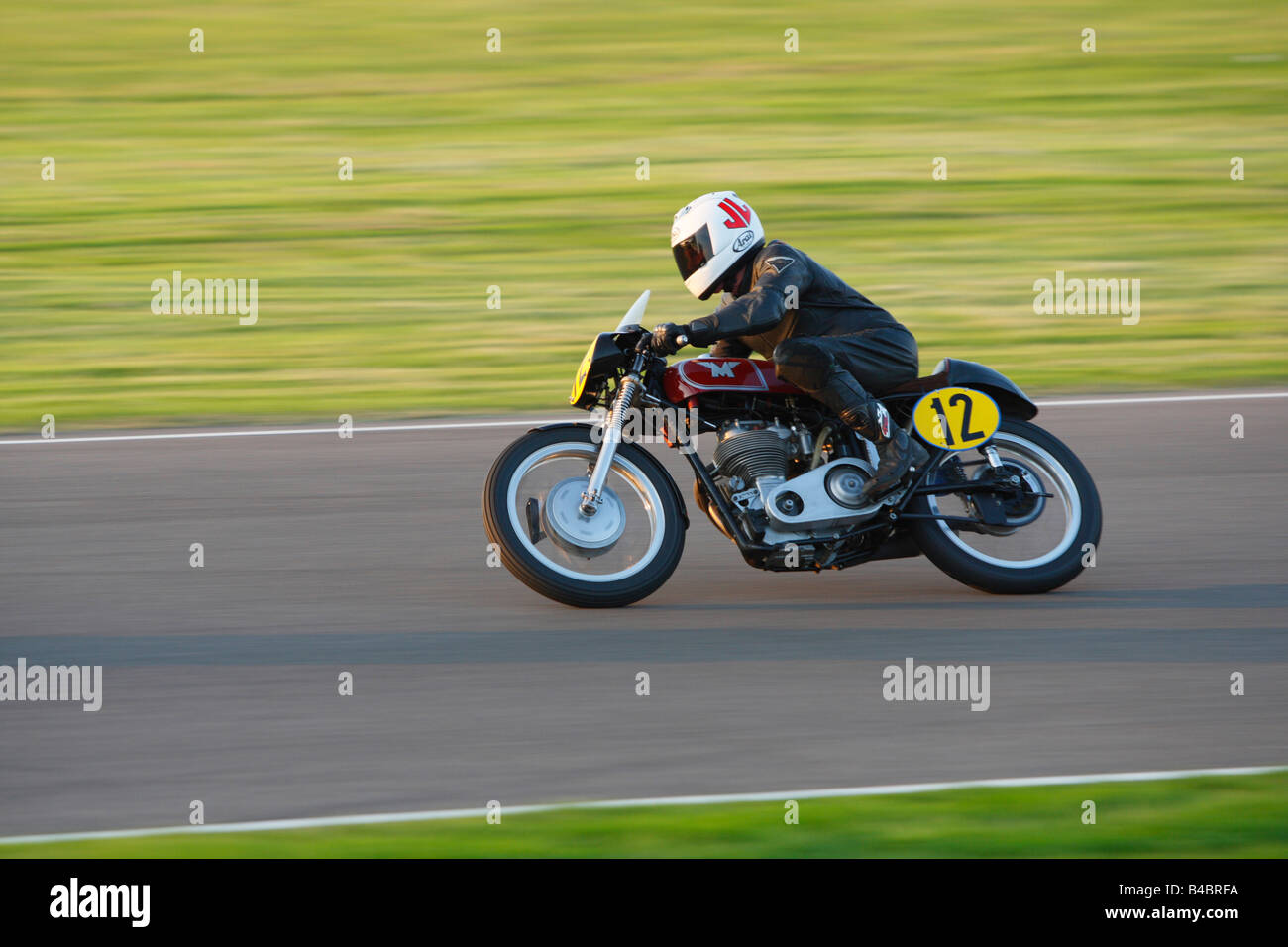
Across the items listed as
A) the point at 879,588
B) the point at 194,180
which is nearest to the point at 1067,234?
the point at 194,180

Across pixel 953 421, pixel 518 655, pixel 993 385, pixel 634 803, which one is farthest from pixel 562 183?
pixel 634 803

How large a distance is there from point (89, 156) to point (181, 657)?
49.2 feet

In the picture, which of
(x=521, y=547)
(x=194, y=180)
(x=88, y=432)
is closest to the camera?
(x=521, y=547)

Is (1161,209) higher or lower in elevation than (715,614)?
higher

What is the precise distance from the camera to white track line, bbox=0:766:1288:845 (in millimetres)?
4992

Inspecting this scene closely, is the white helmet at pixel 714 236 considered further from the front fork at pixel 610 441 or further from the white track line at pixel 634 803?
the white track line at pixel 634 803

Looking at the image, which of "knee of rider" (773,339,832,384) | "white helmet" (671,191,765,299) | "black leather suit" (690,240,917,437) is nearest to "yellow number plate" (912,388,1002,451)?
"black leather suit" (690,240,917,437)

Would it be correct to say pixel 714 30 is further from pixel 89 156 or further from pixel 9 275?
pixel 9 275

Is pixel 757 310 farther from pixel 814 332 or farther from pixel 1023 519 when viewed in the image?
pixel 1023 519

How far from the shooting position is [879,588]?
7664 mm

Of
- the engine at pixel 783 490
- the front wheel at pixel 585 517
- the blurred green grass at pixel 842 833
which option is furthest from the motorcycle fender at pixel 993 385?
the blurred green grass at pixel 842 833

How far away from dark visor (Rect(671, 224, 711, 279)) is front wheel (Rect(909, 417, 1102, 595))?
1.27 m

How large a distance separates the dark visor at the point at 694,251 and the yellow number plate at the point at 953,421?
3.57 feet

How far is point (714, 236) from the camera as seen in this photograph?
7.19 metres
